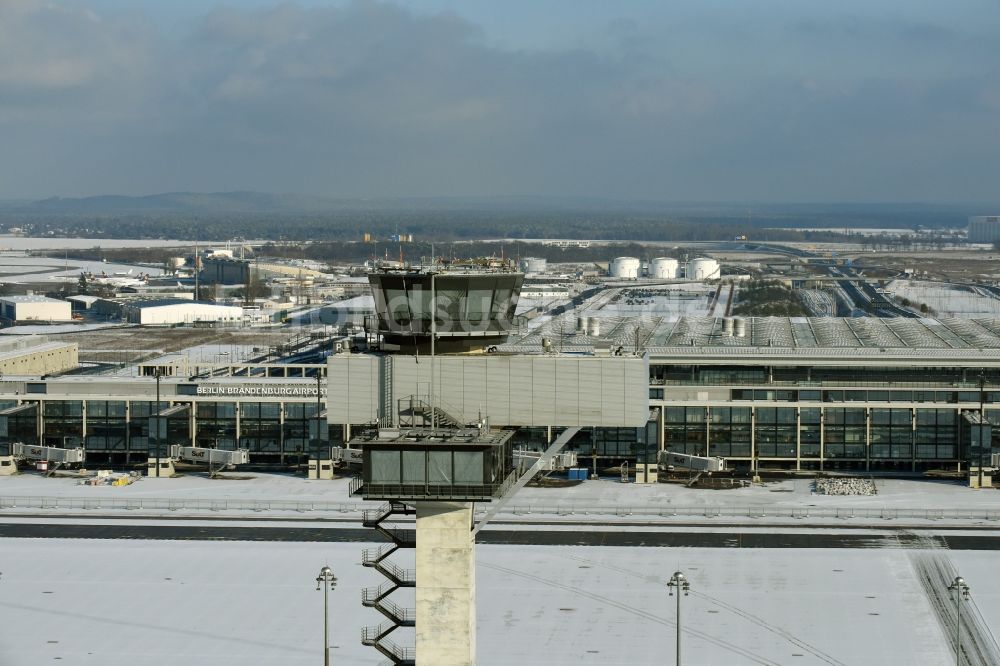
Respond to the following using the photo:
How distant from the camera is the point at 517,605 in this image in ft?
206

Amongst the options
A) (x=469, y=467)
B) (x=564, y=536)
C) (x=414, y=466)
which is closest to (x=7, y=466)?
(x=564, y=536)

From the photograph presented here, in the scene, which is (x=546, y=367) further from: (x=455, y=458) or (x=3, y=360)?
(x=3, y=360)

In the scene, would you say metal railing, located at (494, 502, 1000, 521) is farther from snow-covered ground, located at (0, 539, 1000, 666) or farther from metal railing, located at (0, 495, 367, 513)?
metal railing, located at (0, 495, 367, 513)

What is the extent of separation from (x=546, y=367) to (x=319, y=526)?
4083 cm

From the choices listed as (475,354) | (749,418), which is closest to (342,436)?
(749,418)

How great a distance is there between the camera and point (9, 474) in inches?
3775

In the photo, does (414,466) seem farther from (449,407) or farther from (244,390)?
(244,390)

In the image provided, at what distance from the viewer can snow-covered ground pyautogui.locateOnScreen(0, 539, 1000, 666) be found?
56.7 meters

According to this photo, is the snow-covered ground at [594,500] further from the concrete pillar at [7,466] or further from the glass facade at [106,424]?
the glass facade at [106,424]

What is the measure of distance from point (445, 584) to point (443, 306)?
7.03 metres

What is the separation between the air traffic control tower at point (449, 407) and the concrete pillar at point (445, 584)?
25 mm

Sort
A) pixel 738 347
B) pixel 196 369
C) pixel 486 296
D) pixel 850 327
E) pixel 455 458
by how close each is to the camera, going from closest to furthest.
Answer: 1. pixel 455 458
2. pixel 486 296
3. pixel 738 347
4. pixel 196 369
5. pixel 850 327

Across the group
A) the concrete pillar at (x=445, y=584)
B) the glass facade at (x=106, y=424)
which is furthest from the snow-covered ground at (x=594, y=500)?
the concrete pillar at (x=445, y=584)

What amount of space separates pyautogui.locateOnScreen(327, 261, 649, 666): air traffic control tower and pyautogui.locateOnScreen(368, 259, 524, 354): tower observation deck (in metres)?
0.04
